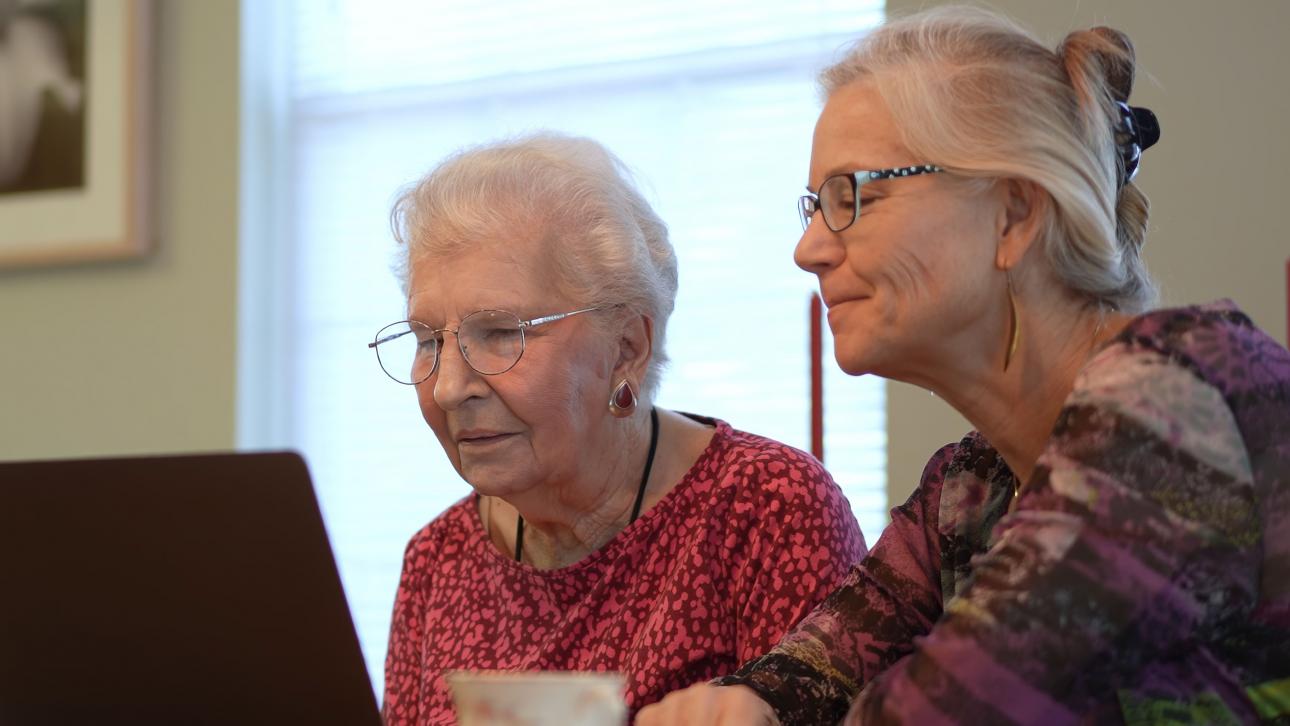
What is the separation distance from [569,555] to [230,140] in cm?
180

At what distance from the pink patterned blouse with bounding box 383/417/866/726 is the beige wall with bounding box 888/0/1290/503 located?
3.00 feet

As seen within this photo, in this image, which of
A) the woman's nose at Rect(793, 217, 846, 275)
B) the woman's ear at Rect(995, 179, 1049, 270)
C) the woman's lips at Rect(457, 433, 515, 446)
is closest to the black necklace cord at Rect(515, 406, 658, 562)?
the woman's lips at Rect(457, 433, 515, 446)

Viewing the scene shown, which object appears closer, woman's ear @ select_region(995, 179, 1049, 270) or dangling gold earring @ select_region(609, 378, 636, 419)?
woman's ear @ select_region(995, 179, 1049, 270)

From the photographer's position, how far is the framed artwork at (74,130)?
3.05m

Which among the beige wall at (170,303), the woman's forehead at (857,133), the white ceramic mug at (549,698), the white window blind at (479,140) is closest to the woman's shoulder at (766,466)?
the woman's forehead at (857,133)

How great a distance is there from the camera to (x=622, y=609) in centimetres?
155

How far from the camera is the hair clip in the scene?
3.82ft

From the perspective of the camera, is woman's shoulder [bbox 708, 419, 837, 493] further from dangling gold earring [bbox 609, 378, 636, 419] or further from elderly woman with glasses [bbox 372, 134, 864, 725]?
dangling gold earring [bbox 609, 378, 636, 419]

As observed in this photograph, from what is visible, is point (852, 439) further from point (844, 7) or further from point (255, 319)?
point (255, 319)

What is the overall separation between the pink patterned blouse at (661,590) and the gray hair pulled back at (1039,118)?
462 millimetres

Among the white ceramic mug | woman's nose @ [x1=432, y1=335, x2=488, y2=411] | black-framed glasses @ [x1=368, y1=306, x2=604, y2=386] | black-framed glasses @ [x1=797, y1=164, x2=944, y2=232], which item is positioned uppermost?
black-framed glasses @ [x1=797, y1=164, x2=944, y2=232]

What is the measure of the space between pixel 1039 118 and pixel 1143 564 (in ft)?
1.35

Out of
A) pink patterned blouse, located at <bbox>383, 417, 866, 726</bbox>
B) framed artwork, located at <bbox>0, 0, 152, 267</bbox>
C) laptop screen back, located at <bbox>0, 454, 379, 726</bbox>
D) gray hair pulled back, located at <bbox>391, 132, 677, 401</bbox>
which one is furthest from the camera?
framed artwork, located at <bbox>0, 0, 152, 267</bbox>

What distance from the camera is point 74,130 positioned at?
3105 millimetres
